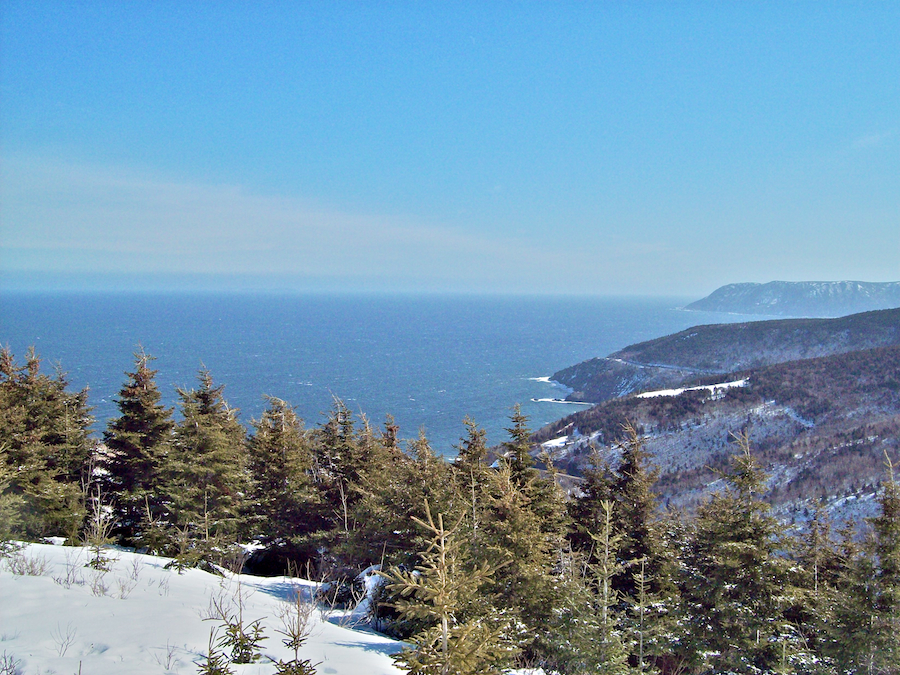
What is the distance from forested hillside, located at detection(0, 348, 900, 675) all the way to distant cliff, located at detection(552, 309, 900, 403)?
10522cm

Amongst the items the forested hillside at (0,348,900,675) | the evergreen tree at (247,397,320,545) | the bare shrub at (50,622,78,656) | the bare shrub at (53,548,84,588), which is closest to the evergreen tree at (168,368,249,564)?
the forested hillside at (0,348,900,675)

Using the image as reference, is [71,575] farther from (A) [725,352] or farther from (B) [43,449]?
(A) [725,352]

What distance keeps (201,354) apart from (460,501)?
451 ft

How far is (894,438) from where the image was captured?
56000 mm

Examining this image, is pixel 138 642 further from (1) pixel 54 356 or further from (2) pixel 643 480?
(1) pixel 54 356

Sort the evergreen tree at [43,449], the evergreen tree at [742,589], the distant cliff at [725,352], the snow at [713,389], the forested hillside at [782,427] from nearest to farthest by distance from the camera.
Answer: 1. the evergreen tree at [742,589]
2. the evergreen tree at [43,449]
3. the forested hillside at [782,427]
4. the snow at [713,389]
5. the distant cliff at [725,352]

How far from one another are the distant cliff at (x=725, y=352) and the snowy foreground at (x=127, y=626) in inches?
4484

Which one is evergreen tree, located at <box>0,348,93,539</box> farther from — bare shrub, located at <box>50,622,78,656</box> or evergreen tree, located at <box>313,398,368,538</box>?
bare shrub, located at <box>50,622,78,656</box>

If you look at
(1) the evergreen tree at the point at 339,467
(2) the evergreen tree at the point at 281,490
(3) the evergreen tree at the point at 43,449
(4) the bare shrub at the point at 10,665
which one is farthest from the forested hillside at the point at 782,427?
(4) the bare shrub at the point at 10,665

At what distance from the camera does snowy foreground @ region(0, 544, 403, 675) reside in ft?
21.3

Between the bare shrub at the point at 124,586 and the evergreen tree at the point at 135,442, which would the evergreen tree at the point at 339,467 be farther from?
the bare shrub at the point at 124,586

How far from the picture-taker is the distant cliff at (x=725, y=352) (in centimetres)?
12300

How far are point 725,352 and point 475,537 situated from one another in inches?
5840

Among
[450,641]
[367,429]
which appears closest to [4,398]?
[367,429]
